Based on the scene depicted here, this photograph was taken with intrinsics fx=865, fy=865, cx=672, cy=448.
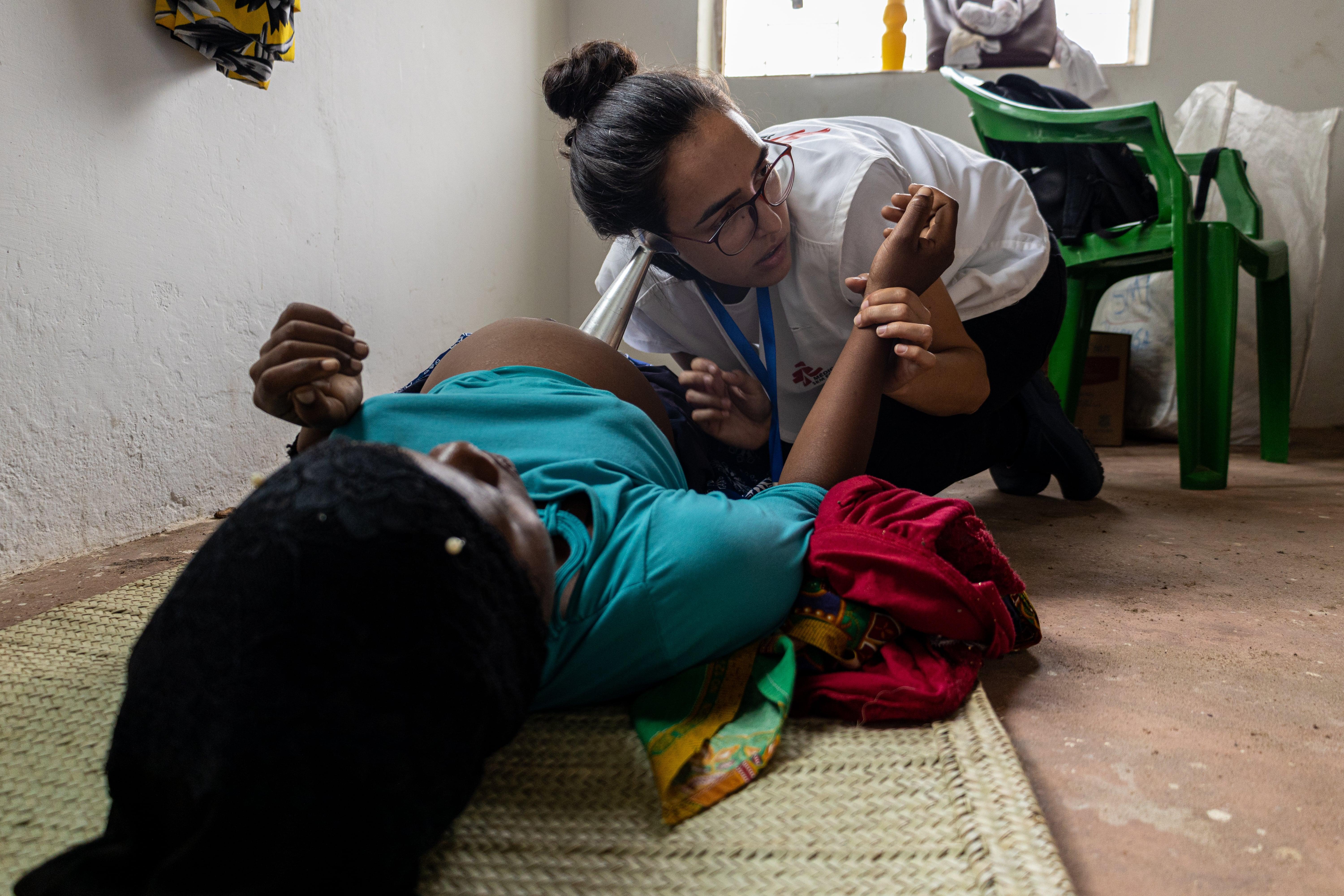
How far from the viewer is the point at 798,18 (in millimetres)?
3506

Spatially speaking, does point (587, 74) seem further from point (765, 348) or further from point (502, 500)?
point (502, 500)

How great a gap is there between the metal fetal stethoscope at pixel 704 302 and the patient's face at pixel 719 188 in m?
0.08

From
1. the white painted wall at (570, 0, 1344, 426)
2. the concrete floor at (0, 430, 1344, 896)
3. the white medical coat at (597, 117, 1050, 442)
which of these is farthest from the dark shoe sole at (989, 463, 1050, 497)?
the white painted wall at (570, 0, 1344, 426)

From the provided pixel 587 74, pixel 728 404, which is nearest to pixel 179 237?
pixel 587 74

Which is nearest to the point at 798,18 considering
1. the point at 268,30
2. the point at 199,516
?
the point at 268,30

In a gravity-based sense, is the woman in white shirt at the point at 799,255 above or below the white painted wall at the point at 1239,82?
below

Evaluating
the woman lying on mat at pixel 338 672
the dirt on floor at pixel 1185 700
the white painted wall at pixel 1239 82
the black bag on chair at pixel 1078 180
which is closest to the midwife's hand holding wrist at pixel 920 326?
the dirt on floor at pixel 1185 700

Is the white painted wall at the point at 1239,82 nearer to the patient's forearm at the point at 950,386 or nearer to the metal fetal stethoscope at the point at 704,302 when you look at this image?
the metal fetal stethoscope at the point at 704,302

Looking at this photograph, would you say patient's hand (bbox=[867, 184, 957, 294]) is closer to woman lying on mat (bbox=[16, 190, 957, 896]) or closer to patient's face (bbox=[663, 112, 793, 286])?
patient's face (bbox=[663, 112, 793, 286])

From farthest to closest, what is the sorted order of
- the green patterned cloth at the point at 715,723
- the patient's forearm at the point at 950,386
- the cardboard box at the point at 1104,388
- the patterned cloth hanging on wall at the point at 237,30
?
the cardboard box at the point at 1104,388, the patterned cloth hanging on wall at the point at 237,30, the patient's forearm at the point at 950,386, the green patterned cloth at the point at 715,723

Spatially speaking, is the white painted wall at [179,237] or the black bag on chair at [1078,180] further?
the black bag on chair at [1078,180]

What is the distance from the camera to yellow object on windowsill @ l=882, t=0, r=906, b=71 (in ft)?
10.8

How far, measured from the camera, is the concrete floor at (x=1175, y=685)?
62 cm

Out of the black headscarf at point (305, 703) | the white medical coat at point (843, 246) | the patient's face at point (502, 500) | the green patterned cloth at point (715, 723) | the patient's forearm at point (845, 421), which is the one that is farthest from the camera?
the white medical coat at point (843, 246)
